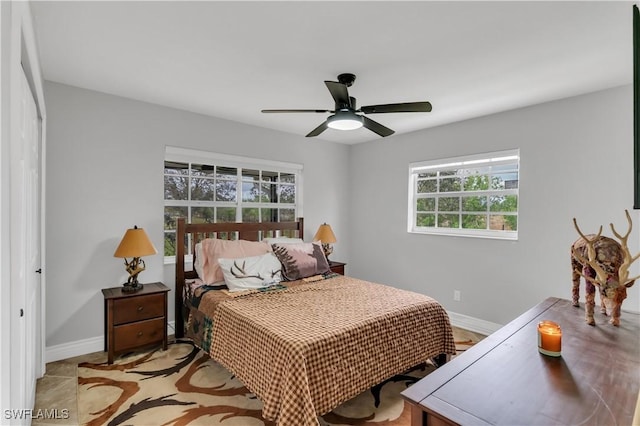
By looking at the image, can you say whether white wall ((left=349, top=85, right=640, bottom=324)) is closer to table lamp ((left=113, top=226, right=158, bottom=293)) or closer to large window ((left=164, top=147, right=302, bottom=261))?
large window ((left=164, top=147, right=302, bottom=261))

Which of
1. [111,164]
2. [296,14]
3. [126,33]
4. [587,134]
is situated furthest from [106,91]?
[587,134]

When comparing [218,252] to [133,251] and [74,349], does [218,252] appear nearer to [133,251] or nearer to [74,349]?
[133,251]

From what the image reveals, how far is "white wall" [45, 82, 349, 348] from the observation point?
9.21 ft

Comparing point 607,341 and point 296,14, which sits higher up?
point 296,14

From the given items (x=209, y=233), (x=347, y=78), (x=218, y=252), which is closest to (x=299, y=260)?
(x=218, y=252)

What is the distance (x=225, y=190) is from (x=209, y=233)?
1.98 ft

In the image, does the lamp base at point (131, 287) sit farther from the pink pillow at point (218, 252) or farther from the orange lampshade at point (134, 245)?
the pink pillow at point (218, 252)

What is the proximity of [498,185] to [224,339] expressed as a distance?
3242mm

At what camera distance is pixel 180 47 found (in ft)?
7.04

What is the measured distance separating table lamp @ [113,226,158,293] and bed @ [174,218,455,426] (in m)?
0.39

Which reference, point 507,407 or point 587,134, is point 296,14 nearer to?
point 507,407

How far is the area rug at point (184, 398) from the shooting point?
6.71 ft

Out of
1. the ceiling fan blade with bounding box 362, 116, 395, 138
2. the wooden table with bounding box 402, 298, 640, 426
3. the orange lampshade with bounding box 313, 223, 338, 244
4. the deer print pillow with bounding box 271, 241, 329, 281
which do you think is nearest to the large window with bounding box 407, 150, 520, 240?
the orange lampshade with bounding box 313, 223, 338, 244

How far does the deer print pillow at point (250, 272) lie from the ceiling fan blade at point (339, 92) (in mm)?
1699
